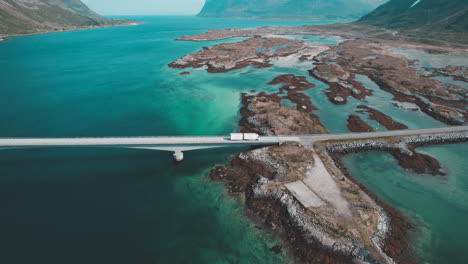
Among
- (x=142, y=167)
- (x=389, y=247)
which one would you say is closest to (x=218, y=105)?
(x=142, y=167)

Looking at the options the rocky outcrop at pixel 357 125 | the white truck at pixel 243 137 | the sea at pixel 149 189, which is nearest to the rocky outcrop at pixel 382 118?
the sea at pixel 149 189

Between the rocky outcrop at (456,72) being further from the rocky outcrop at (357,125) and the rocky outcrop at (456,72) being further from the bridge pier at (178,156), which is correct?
the bridge pier at (178,156)

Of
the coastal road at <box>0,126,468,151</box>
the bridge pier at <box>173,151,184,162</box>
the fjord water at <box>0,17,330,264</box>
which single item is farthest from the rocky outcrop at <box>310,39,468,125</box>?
the bridge pier at <box>173,151,184,162</box>

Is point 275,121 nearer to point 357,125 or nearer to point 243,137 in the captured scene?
point 243,137

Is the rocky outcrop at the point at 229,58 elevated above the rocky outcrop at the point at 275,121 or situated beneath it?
elevated above

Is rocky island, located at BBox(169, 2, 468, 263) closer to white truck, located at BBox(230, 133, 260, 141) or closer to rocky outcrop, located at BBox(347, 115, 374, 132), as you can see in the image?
rocky outcrop, located at BBox(347, 115, 374, 132)
